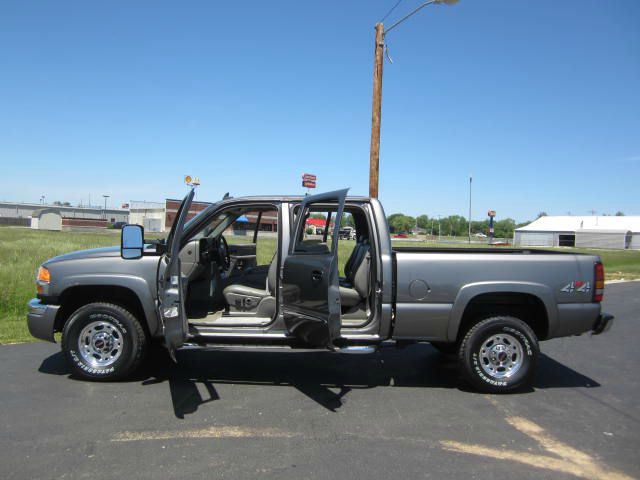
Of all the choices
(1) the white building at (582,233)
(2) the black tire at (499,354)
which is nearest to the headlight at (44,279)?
(2) the black tire at (499,354)

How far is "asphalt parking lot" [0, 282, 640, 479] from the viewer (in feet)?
11.8

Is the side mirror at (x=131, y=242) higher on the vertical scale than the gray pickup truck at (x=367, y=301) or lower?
higher

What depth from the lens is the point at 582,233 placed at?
235 ft

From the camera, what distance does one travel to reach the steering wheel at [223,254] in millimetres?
6059

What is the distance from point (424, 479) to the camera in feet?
11.3

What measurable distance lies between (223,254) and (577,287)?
13.0 ft

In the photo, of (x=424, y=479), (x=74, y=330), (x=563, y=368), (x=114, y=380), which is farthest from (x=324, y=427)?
(x=563, y=368)

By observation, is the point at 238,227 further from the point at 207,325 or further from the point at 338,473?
the point at 338,473

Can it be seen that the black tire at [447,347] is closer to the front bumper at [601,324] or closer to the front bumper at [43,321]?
the front bumper at [601,324]

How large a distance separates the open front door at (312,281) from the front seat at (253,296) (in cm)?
28

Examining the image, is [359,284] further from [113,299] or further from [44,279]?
[44,279]

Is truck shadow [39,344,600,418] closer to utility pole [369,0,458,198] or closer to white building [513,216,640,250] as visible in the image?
utility pole [369,0,458,198]

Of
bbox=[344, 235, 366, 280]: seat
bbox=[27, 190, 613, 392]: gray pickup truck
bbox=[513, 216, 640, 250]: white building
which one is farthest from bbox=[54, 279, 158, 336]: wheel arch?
bbox=[513, 216, 640, 250]: white building

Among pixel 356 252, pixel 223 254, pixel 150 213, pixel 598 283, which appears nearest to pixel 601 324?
pixel 598 283
